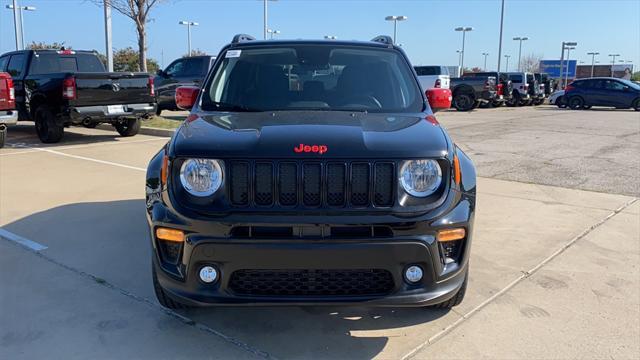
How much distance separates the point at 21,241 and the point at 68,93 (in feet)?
20.3

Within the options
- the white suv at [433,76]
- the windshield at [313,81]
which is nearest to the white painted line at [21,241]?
the windshield at [313,81]

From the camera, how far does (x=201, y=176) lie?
2.77 meters

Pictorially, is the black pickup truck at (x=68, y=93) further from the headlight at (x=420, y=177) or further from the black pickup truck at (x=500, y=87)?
the black pickup truck at (x=500, y=87)

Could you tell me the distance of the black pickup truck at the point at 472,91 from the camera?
84.3ft

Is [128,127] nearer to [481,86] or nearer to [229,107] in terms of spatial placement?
[229,107]

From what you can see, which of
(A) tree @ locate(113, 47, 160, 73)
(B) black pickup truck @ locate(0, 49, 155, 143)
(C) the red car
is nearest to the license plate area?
(B) black pickup truck @ locate(0, 49, 155, 143)

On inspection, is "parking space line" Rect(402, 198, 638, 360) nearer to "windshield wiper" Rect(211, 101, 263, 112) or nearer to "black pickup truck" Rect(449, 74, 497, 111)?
"windshield wiper" Rect(211, 101, 263, 112)

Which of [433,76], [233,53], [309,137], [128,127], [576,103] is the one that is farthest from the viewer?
[576,103]

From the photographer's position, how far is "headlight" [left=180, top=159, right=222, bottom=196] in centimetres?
275

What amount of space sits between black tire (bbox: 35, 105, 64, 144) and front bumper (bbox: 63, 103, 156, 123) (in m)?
0.64

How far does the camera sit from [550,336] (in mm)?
3250

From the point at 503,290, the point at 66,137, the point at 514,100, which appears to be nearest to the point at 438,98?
the point at 503,290

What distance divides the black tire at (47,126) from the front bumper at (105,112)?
0.64 metres

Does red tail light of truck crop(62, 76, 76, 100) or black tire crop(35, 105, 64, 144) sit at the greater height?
red tail light of truck crop(62, 76, 76, 100)
